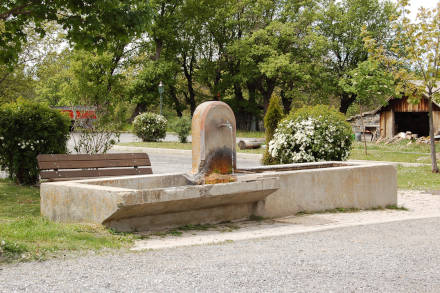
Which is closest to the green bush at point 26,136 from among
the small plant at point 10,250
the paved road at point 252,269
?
the small plant at point 10,250

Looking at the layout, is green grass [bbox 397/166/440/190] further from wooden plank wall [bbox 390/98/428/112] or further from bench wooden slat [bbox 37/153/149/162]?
wooden plank wall [bbox 390/98/428/112]

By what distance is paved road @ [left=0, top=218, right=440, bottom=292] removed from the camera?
15.0 ft

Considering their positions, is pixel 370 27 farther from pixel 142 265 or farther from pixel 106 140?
pixel 142 265

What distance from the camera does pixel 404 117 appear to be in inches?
1699

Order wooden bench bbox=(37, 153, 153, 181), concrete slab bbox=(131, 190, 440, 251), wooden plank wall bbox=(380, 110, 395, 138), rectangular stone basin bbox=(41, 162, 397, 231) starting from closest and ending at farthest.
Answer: concrete slab bbox=(131, 190, 440, 251), rectangular stone basin bbox=(41, 162, 397, 231), wooden bench bbox=(37, 153, 153, 181), wooden plank wall bbox=(380, 110, 395, 138)

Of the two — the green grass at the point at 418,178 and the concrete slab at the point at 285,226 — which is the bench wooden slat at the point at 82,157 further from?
the green grass at the point at 418,178

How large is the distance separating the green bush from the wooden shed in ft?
100

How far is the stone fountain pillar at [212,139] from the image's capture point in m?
8.27

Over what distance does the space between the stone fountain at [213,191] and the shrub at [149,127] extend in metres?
21.9

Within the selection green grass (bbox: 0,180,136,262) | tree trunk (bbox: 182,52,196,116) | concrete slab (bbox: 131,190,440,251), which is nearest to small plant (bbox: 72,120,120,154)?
green grass (bbox: 0,180,136,262)

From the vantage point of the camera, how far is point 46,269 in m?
4.96

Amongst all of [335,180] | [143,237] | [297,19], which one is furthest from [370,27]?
[143,237]

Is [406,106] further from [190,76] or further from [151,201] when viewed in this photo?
[151,201]

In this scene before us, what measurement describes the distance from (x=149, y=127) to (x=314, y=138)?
63.1 ft
